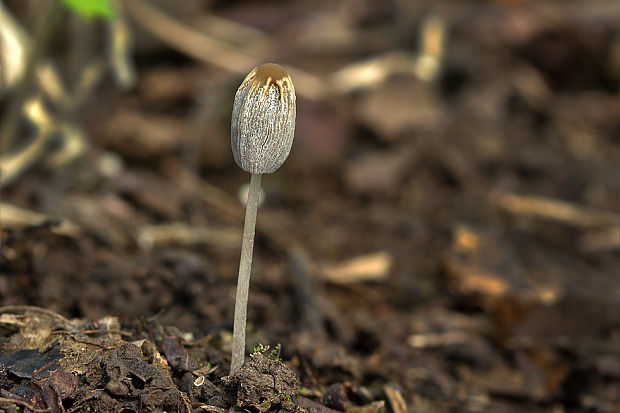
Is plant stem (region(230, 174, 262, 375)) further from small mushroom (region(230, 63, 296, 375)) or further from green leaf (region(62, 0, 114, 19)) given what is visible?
green leaf (region(62, 0, 114, 19))

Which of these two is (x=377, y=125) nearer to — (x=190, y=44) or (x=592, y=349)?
(x=190, y=44)

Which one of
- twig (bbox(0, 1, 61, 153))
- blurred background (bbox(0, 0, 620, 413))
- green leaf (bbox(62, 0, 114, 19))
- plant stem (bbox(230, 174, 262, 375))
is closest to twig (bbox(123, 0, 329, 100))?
blurred background (bbox(0, 0, 620, 413))

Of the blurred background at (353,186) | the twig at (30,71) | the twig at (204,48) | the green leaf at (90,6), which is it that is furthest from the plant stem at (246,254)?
the twig at (204,48)

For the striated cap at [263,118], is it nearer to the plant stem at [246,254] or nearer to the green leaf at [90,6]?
the plant stem at [246,254]

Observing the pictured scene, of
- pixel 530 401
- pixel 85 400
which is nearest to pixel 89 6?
pixel 85 400

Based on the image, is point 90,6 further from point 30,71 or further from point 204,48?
point 204,48

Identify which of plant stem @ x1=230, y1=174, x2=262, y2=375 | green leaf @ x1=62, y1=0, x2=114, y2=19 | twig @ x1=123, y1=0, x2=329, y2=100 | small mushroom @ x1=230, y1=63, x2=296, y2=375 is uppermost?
twig @ x1=123, y1=0, x2=329, y2=100
